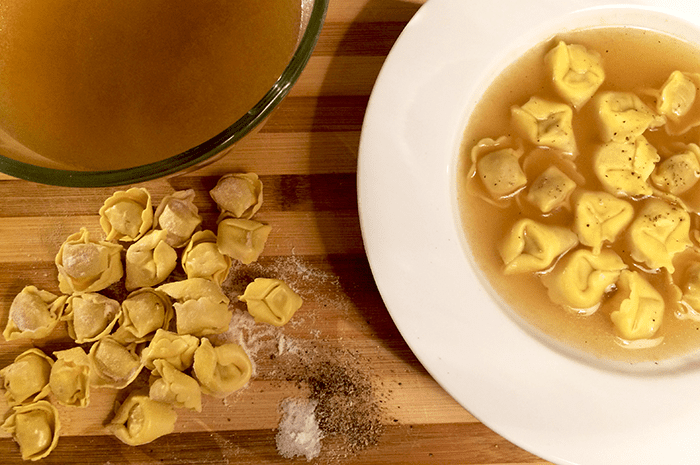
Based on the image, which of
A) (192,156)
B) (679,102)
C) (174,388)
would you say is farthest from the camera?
(679,102)

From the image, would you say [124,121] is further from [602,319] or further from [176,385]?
[602,319]

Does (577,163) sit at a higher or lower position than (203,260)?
higher

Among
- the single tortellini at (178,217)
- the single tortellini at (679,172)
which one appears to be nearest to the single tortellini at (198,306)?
the single tortellini at (178,217)

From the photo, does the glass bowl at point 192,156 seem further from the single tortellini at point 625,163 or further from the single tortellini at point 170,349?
the single tortellini at point 625,163

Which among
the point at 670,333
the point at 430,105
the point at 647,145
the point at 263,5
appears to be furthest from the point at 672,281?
the point at 263,5

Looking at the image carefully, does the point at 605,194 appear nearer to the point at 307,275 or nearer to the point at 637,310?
the point at 637,310

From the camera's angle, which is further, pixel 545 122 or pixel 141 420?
pixel 545 122

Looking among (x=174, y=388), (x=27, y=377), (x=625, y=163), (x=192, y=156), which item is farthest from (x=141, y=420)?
(x=625, y=163)
